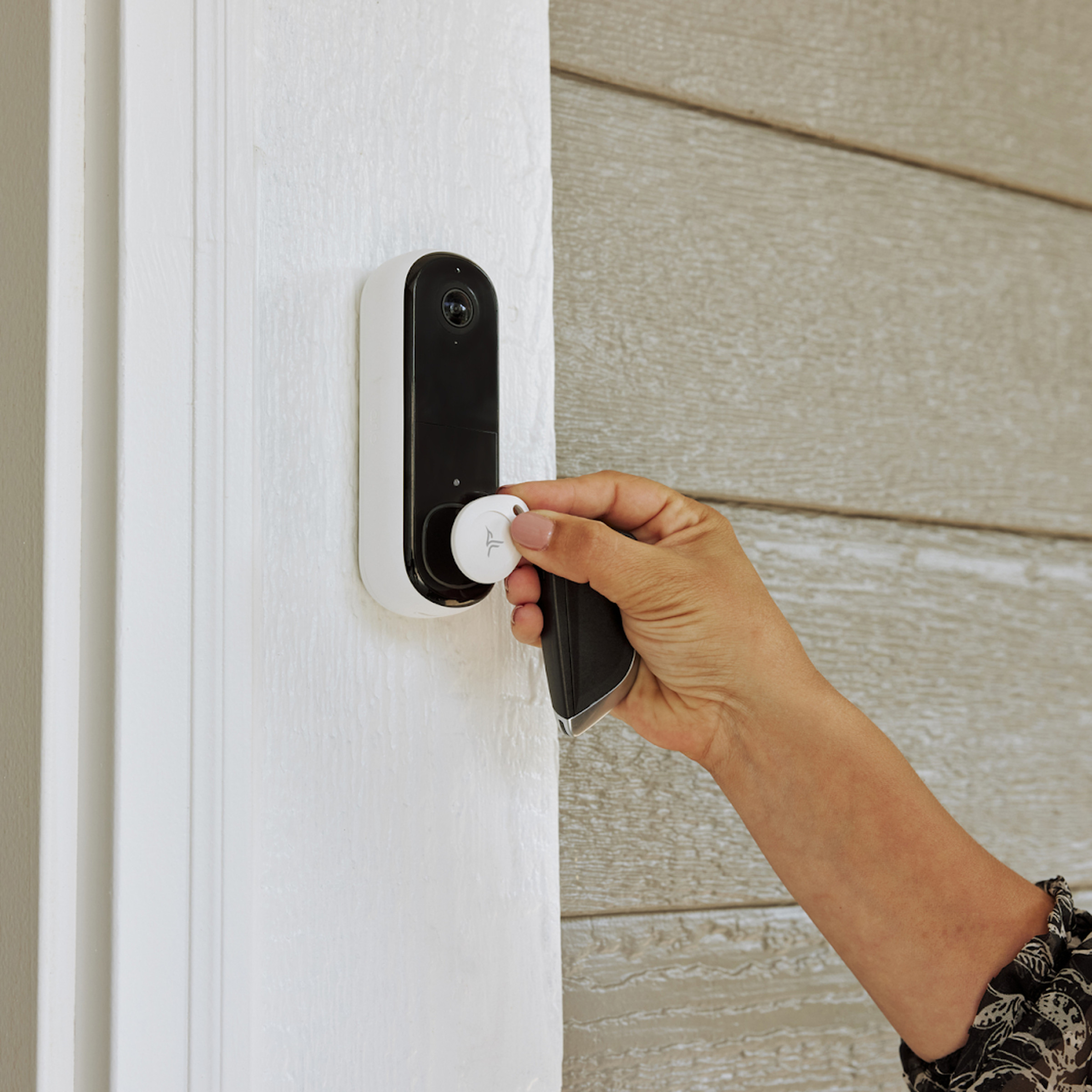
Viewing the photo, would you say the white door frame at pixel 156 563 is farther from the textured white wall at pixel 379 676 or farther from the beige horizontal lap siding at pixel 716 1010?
the beige horizontal lap siding at pixel 716 1010

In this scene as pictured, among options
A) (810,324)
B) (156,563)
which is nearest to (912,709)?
(810,324)

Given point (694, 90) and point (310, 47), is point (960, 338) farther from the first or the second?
point (310, 47)

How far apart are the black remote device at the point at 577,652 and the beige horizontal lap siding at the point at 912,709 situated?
0.10 m

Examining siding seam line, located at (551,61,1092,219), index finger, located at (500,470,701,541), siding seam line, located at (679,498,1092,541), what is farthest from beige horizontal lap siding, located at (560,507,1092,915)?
siding seam line, located at (551,61,1092,219)

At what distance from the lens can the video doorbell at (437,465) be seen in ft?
1.19

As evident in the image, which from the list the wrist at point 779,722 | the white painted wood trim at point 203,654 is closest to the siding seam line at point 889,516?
the wrist at point 779,722

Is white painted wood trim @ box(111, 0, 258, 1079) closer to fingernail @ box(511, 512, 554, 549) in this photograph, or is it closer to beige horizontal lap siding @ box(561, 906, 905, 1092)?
fingernail @ box(511, 512, 554, 549)

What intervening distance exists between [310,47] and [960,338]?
1.40 ft

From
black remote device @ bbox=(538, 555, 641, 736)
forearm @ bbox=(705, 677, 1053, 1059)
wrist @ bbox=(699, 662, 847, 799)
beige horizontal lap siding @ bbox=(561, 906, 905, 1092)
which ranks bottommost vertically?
beige horizontal lap siding @ bbox=(561, 906, 905, 1092)

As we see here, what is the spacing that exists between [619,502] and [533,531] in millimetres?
65

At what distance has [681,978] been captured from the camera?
0.50 metres

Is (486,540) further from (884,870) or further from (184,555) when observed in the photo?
(884,870)

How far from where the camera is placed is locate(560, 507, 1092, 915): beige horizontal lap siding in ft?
1.64

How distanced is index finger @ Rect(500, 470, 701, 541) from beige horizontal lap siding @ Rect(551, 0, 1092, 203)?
232mm
